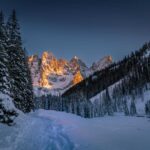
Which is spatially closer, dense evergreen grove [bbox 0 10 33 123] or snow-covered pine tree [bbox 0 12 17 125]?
snow-covered pine tree [bbox 0 12 17 125]

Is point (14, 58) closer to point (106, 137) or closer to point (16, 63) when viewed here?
point (16, 63)

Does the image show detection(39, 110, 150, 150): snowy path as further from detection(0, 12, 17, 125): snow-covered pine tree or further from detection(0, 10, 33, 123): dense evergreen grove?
detection(0, 10, 33, 123): dense evergreen grove

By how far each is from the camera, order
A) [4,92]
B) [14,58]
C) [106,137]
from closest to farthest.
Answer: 1. [106,137]
2. [4,92]
3. [14,58]

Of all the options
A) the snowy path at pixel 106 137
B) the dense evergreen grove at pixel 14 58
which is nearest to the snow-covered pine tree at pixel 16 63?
the dense evergreen grove at pixel 14 58

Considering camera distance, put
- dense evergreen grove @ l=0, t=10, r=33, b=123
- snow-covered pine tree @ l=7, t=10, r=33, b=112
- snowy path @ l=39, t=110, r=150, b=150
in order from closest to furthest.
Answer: snowy path @ l=39, t=110, r=150, b=150 → dense evergreen grove @ l=0, t=10, r=33, b=123 → snow-covered pine tree @ l=7, t=10, r=33, b=112

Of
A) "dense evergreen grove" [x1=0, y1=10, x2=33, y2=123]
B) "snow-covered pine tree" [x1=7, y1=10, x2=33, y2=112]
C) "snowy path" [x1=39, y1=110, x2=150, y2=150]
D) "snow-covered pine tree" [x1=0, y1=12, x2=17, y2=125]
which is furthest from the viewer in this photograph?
"snow-covered pine tree" [x1=7, y1=10, x2=33, y2=112]

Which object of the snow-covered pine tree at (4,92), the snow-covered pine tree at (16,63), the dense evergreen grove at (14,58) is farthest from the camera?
the snow-covered pine tree at (16,63)

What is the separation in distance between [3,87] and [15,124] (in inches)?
246

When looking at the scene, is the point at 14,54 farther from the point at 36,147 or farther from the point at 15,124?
the point at 36,147

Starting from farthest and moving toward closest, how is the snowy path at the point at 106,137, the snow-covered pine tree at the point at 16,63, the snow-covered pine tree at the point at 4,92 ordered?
1. the snow-covered pine tree at the point at 16,63
2. the snow-covered pine tree at the point at 4,92
3. the snowy path at the point at 106,137

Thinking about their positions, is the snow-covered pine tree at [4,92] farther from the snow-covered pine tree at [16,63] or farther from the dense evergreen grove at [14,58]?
the snow-covered pine tree at [16,63]

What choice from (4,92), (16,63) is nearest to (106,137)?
(4,92)

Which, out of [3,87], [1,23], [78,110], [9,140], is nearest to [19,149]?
[9,140]

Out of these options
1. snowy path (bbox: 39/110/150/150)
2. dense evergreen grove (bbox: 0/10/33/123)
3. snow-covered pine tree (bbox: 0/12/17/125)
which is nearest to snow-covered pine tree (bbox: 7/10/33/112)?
dense evergreen grove (bbox: 0/10/33/123)
